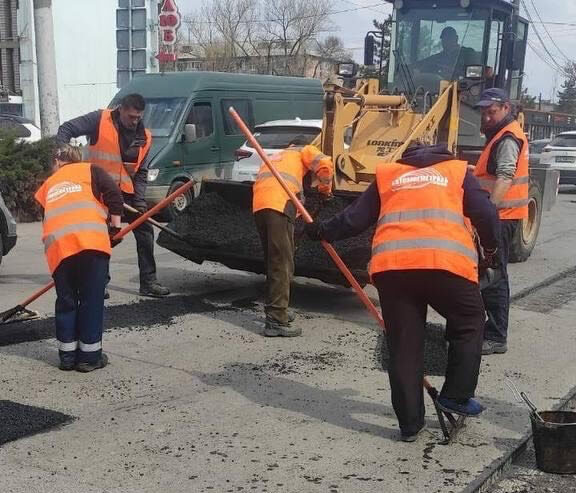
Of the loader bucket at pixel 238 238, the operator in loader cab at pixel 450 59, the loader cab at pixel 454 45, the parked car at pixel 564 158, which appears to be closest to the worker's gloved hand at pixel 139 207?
the loader bucket at pixel 238 238

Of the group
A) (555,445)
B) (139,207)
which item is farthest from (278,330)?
(555,445)

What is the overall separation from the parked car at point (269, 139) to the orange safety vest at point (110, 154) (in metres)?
4.92

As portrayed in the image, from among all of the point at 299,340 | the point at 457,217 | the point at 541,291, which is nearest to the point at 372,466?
the point at 457,217

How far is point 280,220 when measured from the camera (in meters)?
6.39

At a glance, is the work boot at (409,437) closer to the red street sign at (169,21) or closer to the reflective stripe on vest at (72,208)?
the reflective stripe on vest at (72,208)

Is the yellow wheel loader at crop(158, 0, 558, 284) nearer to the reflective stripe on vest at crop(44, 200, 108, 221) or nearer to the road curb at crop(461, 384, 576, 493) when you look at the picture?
the reflective stripe on vest at crop(44, 200, 108, 221)

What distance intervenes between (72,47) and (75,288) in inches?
1266

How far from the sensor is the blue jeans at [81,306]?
17.5 ft

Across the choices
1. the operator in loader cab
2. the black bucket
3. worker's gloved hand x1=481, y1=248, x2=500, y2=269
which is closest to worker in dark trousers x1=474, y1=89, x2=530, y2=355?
worker's gloved hand x1=481, y1=248, x2=500, y2=269

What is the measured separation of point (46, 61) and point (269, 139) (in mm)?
4189

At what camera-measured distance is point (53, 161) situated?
5.60m

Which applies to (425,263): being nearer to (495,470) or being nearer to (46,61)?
(495,470)

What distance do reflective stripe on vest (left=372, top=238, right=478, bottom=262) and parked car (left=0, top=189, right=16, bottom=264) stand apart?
519 centimetres

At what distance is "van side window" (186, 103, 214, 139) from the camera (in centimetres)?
1366
